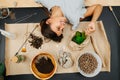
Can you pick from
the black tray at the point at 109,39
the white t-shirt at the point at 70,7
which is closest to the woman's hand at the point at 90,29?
the white t-shirt at the point at 70,7

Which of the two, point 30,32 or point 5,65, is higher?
point 30,32

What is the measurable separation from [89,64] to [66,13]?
0.34m

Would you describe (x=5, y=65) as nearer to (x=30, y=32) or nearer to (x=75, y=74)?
(x=30, y=32)

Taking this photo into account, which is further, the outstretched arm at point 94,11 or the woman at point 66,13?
the outstretched arm at point 94,11

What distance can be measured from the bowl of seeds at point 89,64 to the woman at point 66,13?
0.14 metres

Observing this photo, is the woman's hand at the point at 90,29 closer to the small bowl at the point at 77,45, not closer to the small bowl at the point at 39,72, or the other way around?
the small bowl at the point at 77,45

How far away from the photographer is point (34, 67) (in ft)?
4.09

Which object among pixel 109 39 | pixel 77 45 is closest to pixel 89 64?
pixel 77 45

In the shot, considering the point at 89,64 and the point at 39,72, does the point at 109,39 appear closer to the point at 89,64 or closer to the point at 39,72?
the point at 89,64

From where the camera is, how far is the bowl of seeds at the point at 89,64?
1.27m

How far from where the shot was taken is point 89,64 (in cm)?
129

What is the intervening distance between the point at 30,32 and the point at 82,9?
0.36 meters

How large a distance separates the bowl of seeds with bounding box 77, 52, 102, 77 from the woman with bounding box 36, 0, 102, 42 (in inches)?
5.5

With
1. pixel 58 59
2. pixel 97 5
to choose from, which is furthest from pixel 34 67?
pixel 97 5
